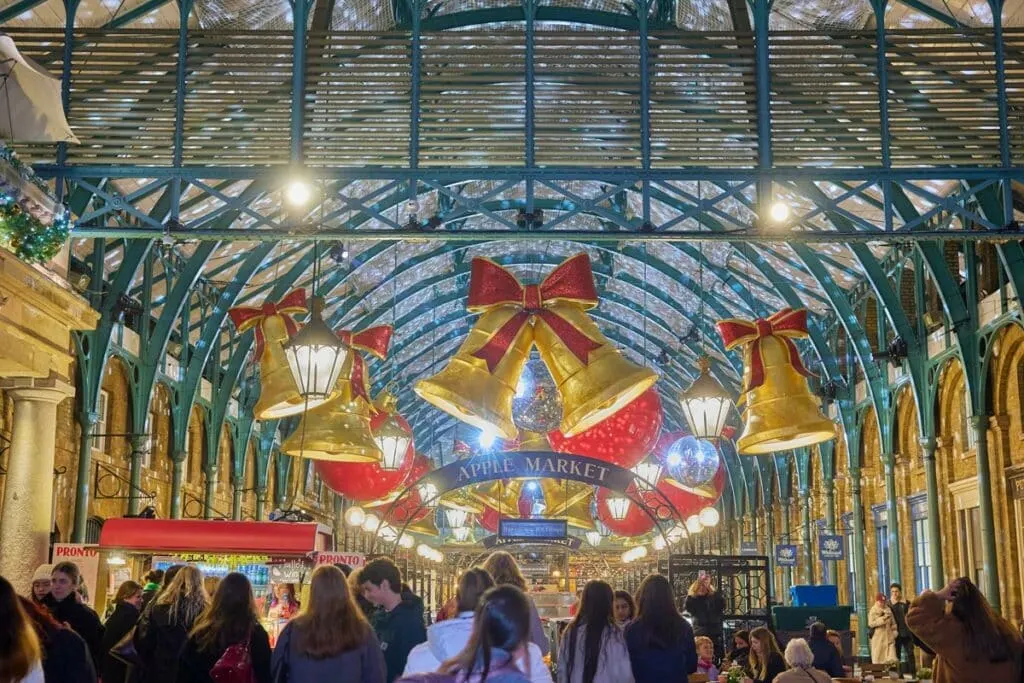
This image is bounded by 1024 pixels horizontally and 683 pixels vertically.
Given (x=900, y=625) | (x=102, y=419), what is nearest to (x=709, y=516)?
(x=900, y=625)

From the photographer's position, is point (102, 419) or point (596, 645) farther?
point (102, 419)

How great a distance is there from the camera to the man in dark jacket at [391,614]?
8242 mm

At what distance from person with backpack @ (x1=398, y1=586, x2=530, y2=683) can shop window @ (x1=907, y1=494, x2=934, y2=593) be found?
24586 mm

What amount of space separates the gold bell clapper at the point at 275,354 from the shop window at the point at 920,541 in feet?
54.3

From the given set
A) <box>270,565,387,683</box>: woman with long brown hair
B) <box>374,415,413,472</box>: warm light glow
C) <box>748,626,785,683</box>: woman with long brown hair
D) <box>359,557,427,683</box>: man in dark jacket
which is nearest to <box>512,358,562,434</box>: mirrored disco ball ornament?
<box>374,415,413,472</box>: warm light glow

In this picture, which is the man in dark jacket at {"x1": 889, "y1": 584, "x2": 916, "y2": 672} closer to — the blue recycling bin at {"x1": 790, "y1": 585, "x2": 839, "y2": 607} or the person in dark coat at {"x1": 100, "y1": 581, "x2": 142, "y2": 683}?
the blue recycling bin at {"x1": 790, "y1": 585, "x2": 839, "y2": 607}

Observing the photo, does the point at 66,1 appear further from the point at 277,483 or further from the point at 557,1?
the point at 277,483

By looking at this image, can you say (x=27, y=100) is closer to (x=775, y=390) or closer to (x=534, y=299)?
(x=534, y=299)

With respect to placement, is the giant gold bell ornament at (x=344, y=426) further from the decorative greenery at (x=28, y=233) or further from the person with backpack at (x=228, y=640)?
the person with backpack at (x=228, y=640)

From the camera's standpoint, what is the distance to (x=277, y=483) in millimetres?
42750

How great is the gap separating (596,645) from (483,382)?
23.8 feet

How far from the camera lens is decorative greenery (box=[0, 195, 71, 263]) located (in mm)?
11445

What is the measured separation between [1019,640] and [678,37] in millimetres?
8977

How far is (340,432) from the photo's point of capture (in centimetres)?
1659
